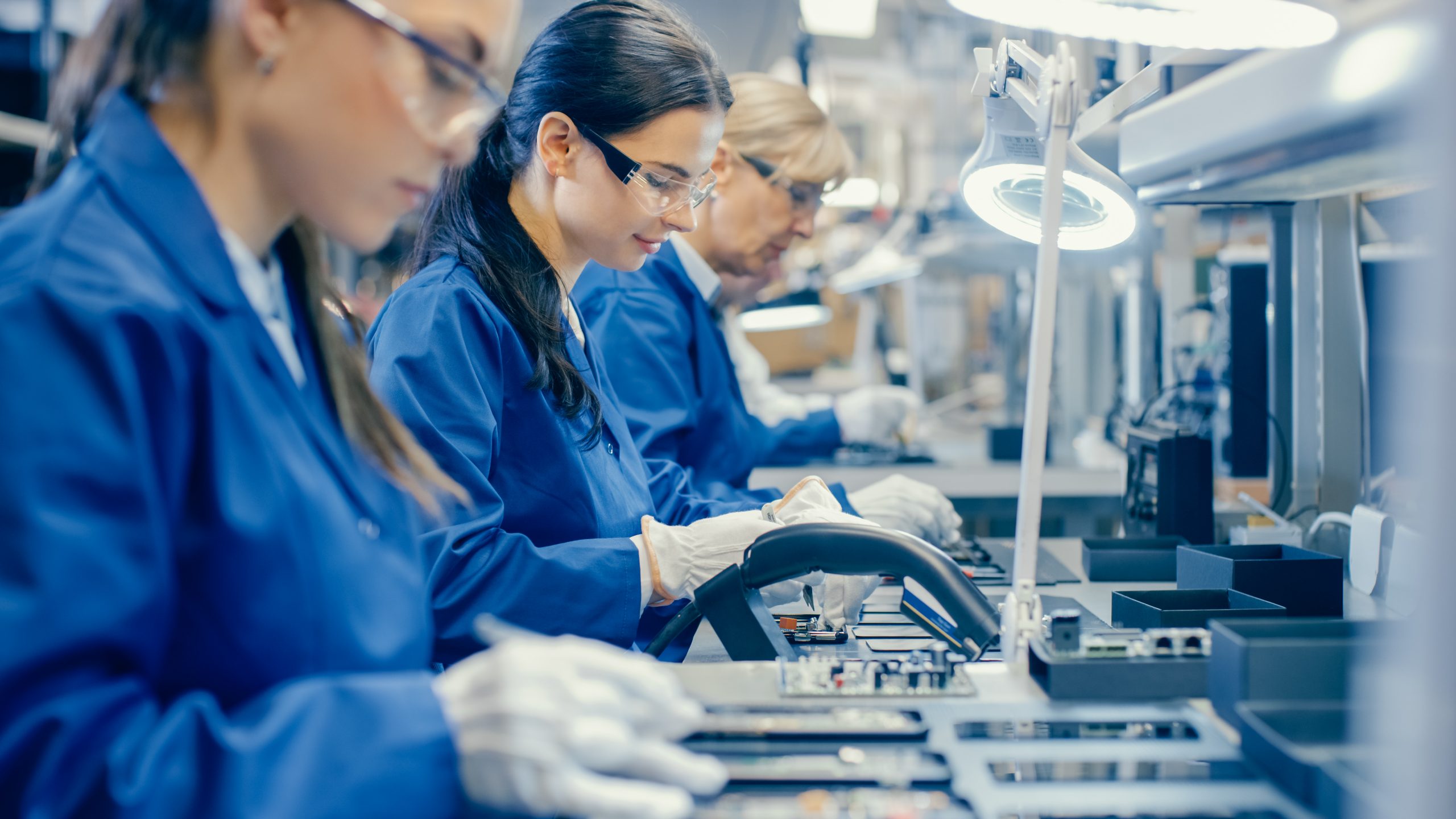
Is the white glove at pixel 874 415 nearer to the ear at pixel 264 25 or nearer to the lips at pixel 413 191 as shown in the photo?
the lips at pixel 413 191

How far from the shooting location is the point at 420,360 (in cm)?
121

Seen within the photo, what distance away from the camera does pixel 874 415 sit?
3455 mm

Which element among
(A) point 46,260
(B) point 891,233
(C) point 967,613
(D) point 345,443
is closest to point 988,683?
(C) point 967,613

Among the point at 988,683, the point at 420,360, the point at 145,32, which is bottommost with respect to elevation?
the point at 988,683

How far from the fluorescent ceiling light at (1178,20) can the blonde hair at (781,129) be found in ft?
4.30

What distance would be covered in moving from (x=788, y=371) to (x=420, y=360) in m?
6.07

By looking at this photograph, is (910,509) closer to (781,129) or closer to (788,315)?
(781,129)

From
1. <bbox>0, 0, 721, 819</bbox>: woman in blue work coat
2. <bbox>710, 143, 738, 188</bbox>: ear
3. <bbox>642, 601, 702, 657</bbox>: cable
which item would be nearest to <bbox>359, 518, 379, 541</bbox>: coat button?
<bbox>0, 0, 721, 819</bbox>: woman in blue work coat

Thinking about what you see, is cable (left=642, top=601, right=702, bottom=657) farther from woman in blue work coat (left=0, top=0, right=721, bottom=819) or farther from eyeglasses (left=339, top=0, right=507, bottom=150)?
eyeglasses (left=339, top=0, right=507, bottom=150)

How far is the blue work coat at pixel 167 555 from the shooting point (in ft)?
1.94

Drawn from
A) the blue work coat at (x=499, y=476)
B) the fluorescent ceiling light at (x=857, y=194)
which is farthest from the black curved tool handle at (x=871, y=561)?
the fluorescent ceiling light at (x=857, y=194)

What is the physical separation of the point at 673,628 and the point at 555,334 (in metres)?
0.44

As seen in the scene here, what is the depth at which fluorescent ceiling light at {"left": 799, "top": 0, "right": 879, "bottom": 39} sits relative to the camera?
12.7ft

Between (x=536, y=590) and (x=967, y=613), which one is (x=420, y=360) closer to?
(x=536, y=590)
